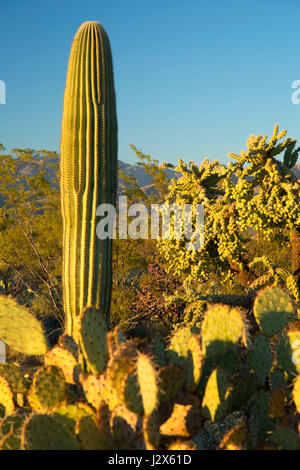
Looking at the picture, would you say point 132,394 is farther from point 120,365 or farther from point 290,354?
point 290,354

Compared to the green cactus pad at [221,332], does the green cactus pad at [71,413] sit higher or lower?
lower

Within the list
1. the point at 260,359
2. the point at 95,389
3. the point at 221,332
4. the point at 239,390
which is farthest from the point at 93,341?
the point at 260,359

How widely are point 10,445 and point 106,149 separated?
4004 mm

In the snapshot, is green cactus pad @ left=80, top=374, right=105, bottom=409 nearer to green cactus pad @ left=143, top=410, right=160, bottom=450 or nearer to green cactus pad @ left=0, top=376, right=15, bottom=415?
green cactus pad @ left=143, top=410, right=160, bottom=450

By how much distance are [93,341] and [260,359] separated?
1.13 meters

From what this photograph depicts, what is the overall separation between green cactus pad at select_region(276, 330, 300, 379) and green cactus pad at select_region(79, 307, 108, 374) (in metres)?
1.25

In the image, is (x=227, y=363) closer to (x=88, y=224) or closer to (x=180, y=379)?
(x=180, y=379)

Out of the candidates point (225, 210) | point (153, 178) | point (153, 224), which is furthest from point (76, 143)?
point (153, 178)

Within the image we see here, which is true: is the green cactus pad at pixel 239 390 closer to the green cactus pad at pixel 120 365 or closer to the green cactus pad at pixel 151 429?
the green cactus pad at pixel 151 429

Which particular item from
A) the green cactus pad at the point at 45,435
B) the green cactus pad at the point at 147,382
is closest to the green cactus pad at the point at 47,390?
the green cactus pad at the point at 45,435

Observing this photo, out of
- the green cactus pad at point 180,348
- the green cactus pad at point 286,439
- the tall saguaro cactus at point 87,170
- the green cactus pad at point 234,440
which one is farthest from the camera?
the tall saguaro cactus at point 87,170

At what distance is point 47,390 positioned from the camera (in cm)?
286

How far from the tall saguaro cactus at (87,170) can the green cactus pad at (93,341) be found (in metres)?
2.55

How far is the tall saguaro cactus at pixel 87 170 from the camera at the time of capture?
5453 millimetres
